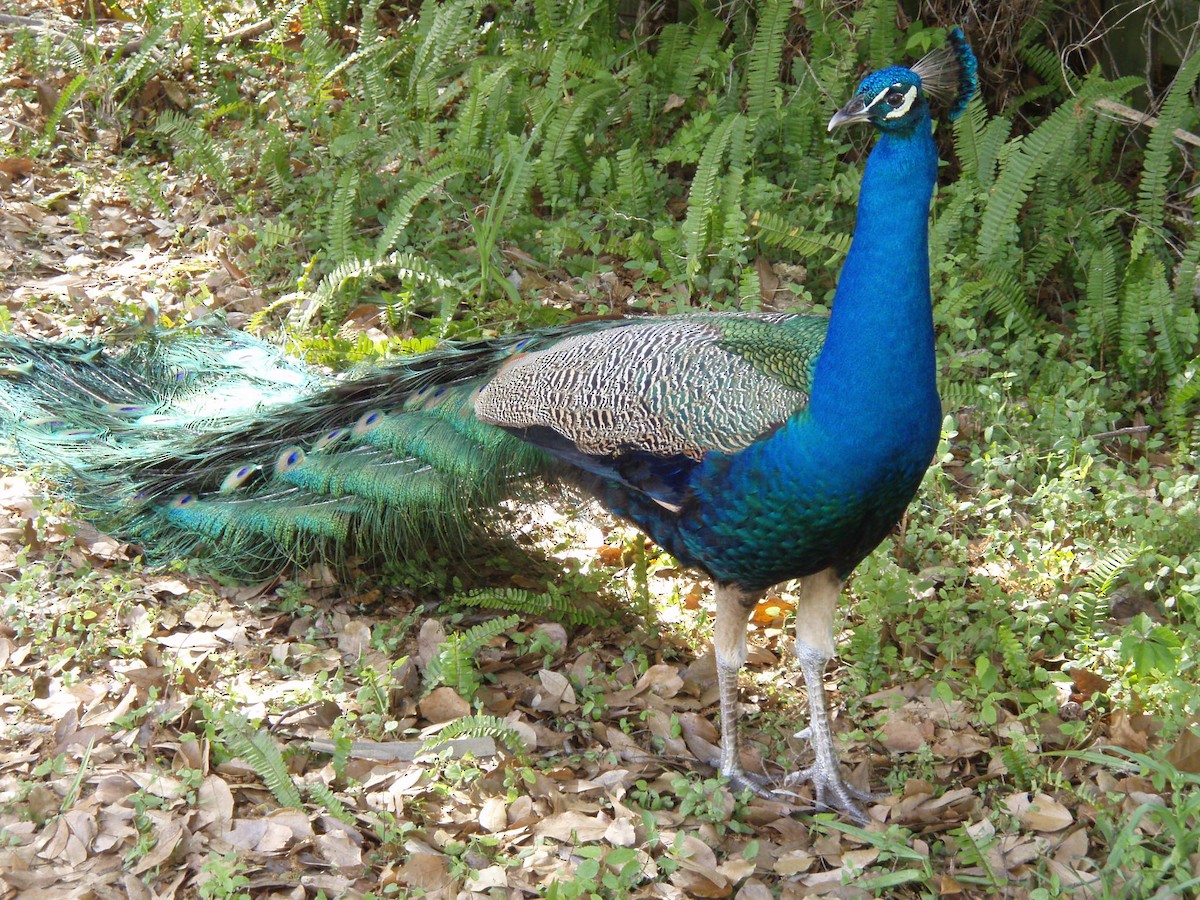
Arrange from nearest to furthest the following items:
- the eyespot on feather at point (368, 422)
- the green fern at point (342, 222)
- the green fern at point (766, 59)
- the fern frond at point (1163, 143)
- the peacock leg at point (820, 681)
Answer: the peacock leg at point (820, 681)
the eyespot on feather at point (368, 422)
the fern frond at point (1163, 143)
the green fern at point (342, 222)
the green fern at point (766, 59)

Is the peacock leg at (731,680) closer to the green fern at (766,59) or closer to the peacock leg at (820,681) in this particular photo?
the peacock leg at (820,681)

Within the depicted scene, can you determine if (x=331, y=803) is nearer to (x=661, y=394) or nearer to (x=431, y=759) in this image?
(x=431, y=759)

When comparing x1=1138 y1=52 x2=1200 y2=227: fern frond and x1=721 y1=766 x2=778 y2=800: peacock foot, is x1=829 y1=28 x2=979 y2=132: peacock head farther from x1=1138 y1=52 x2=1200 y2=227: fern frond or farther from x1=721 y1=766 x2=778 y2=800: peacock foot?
x1=1138 y1=52 x2=1200 y2=227: fern frond

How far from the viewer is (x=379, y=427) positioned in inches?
140

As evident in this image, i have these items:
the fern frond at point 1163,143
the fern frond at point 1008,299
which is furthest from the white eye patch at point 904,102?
the fern frond at point 1163,143

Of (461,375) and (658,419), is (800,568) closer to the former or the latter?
(658,419)

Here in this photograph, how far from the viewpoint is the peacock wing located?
276 centimetres

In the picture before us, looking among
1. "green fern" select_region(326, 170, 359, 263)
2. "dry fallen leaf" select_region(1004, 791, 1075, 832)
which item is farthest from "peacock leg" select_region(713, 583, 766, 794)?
"green fern" select_region(326, 170, 359, 263)

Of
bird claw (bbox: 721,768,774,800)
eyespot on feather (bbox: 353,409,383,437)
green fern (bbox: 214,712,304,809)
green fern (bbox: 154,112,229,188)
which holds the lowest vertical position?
bird claw (bbox: 721,768,774,800)

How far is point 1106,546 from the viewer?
3.48 m

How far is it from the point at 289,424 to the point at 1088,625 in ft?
7.98

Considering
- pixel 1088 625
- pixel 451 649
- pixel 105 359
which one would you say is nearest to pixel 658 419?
pixel 451 649

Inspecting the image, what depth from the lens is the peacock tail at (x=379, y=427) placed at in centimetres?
289

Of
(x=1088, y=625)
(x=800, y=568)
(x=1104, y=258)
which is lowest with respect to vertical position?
(x=1088, y=625)
